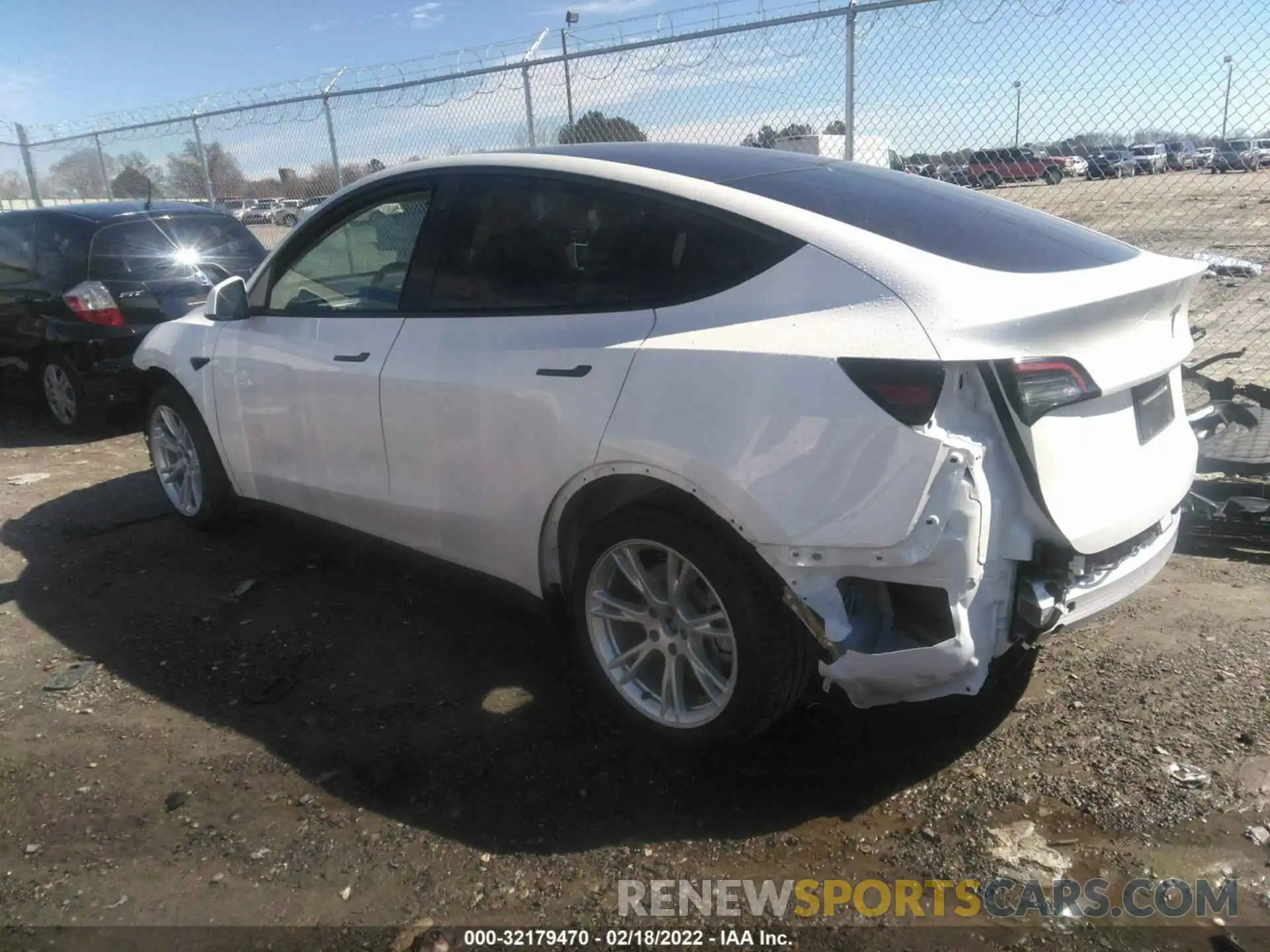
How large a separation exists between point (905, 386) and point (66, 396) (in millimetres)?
7074

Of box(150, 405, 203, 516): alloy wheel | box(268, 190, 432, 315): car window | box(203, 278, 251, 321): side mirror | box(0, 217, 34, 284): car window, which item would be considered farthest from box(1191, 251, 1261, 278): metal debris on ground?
box(0, 217, 34, 284): car window

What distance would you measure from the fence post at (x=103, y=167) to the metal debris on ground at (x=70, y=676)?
533 inches

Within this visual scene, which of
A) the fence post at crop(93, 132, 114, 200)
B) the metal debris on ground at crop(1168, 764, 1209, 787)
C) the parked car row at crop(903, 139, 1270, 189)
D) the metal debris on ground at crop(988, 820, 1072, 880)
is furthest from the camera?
the fence post at crop(93, 132, 114, 200)

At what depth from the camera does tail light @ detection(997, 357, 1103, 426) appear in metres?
2.34

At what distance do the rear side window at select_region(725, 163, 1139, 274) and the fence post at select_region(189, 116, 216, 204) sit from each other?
11385mm

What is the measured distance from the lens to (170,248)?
735 centimetres

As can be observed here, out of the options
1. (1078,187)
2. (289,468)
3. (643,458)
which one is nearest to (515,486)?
(643,458)

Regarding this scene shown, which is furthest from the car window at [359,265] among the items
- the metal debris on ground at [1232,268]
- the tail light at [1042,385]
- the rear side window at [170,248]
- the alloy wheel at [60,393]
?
the metal debris on ground at [1232,268]

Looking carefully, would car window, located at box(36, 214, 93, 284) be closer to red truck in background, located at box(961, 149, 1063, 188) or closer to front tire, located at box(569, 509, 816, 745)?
front tire, located at box(569, 509, 816, 745)

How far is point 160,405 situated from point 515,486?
2.81 m

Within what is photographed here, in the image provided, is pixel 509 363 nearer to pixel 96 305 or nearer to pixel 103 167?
pixel 96 305

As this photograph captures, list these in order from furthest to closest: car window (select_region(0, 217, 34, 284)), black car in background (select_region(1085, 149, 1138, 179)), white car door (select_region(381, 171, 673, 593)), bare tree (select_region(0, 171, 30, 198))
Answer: bare tree (select_region(0, 171, 30, 198)) → car window (select_region(0, 217, 34, 284)) → black car in background (select_region(1085, 149, 1138, 179)) → white car door (select_region(381, 171, 673, 593))

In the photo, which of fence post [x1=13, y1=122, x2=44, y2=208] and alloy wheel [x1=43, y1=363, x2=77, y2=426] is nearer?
alloy wheel [x1=43, y1=363, x2=77, y2=426]

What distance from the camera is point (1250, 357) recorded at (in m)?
6.70
